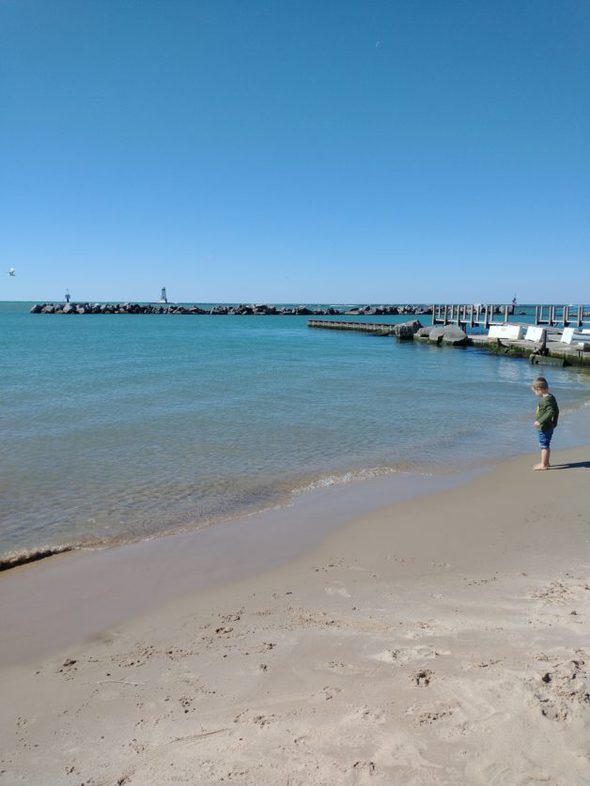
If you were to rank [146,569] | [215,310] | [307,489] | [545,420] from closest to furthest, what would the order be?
1. [146,569]
2. [307,489]
3. [545,420]
4. [215,310]

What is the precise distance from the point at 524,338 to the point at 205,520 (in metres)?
33.4

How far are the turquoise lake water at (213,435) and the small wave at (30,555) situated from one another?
0.12 metres

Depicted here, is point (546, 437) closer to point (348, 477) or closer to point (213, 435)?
point (348, 477)

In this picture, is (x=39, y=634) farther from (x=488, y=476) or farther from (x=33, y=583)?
(x=488, y=476)

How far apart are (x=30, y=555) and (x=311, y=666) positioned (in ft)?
12.2

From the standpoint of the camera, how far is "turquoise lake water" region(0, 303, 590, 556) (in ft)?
24.7

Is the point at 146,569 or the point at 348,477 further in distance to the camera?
the point at 348,477

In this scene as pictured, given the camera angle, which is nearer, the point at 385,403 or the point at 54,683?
the point at 54,683

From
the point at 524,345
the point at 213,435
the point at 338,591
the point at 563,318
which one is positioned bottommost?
the point at 213,435

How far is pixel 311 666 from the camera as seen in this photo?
3541mm

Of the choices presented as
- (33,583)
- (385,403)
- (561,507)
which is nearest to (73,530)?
(33,583)

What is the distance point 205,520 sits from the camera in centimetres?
705

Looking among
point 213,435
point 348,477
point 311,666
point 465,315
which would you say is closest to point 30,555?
point 311,666

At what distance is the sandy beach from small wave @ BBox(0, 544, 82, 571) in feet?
0.61
